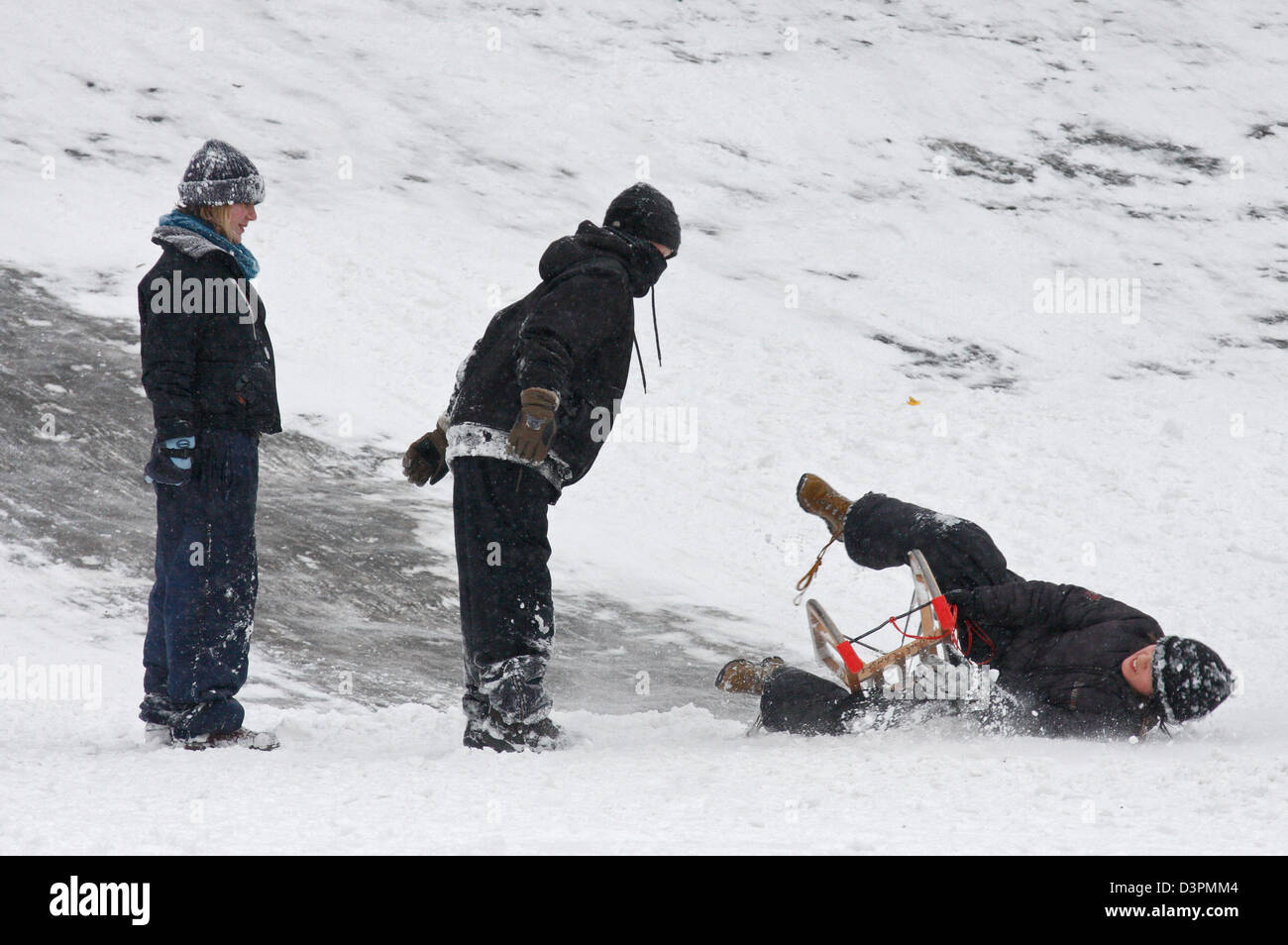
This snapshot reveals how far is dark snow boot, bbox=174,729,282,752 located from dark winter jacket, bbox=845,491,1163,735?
88.3 inches

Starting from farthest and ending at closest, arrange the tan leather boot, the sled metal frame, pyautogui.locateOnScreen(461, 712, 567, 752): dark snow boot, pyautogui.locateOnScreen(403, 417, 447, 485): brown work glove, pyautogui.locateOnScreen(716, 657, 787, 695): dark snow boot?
the tan leather boot
pyautogui.locateOnScreen(716, 657, 787, 695): dark snow boot
pyautogui.locateOnScreen(403, 417, 447, 485): brown work glove
the sled metal frame
pyautogui.locateOnScreen(461, 712, 567, 752): dark snow boot

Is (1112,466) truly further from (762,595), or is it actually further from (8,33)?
(8,33)

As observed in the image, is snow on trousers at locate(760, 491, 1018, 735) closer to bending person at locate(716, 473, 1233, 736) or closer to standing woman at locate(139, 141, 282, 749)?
bending person at locate(716, 473, 1233, 736)

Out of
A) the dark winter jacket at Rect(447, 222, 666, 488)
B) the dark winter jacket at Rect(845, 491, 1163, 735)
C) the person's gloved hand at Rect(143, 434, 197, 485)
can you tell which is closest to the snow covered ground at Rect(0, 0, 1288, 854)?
the dark winter jacket at Rect(845, 491, 1163, 735)

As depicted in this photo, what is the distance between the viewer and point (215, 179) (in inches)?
162

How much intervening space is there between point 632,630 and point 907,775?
3.01 meters

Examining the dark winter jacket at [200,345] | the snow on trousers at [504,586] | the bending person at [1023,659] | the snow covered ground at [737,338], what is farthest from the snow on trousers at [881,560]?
the dark winter jacket at [200,345]

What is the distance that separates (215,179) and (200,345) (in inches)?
21.8

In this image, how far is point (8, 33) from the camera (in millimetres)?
14680

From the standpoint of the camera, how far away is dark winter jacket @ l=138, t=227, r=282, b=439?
3902mm

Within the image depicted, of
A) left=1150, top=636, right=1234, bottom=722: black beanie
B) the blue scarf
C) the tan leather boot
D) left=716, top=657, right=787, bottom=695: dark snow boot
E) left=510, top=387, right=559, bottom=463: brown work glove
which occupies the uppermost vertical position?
the blue scarf

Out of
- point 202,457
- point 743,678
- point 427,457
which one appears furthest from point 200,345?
point 743,678

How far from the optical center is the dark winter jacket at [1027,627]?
165 inches

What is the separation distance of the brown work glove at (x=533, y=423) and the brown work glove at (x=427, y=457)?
0.61 meters
